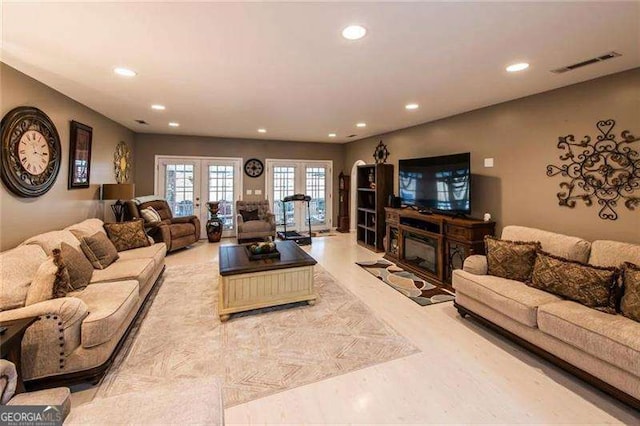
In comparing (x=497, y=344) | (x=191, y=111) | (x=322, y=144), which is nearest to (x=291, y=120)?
(x=191, y=111)

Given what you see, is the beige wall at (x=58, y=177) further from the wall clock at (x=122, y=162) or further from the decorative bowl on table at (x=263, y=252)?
the decorative bowl on table at (x=263, y=252)

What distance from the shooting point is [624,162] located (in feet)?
8.83

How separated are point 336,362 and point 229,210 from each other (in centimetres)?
578

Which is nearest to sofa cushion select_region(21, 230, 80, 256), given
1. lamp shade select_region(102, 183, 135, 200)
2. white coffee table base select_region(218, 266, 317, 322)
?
lamp shade select_region(102, 183, 135, 200)

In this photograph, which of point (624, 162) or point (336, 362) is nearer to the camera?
point (336, 362)

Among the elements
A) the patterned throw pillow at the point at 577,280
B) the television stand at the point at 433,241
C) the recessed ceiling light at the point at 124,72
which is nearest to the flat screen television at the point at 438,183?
the television stand at the point at 433,241

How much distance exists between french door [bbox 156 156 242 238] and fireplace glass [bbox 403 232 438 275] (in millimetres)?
4478

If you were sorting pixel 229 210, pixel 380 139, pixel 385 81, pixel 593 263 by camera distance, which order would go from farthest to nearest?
pixel 229 210, pixel 380 139, pixel 385 81, pixel 593 263

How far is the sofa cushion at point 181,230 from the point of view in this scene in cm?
559

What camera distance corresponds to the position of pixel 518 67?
8.75 ft

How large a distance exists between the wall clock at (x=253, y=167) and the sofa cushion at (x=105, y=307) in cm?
496

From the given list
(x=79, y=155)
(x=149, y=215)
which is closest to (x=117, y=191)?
(x=79, y=155)

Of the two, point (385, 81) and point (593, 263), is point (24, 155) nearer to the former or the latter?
point (385, 81)

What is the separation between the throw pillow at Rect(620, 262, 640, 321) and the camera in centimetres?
208
